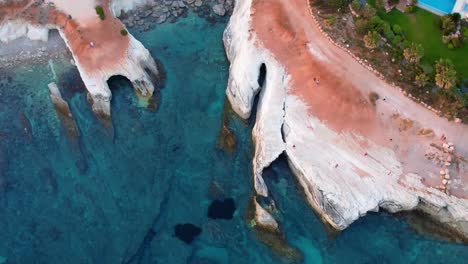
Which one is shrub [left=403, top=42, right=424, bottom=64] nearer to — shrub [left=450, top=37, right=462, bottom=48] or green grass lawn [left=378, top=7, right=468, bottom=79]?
green grass lawn [left=378, top=7, right=468, bottom=79]

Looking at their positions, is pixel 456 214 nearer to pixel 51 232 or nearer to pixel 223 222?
pixel 223 222

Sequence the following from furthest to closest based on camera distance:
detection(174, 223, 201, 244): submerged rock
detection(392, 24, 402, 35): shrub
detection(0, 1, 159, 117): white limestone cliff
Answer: detection(0, 1, 159, 117): white limestone cliff < detection(392, 24, 402, 35): shrub < detection(174, 223, 201, 244): submerged rock

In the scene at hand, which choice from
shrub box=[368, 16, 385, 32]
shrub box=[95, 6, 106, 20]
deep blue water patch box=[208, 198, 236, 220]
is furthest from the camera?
shrub box=[95, 6, 106, 20]

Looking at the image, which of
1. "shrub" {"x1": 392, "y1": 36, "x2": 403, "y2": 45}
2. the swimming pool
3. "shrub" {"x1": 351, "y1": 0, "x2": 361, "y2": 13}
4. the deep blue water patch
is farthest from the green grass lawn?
the deep blue water patch

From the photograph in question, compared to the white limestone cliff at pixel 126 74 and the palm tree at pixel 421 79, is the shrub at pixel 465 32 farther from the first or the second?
the white limestone cliff at pixel 126 74

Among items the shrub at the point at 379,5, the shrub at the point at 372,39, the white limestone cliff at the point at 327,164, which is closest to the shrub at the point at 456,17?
the shrub at the point at 379,5

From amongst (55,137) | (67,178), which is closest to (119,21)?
(55,137)

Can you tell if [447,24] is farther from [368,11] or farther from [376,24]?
[368,11]
